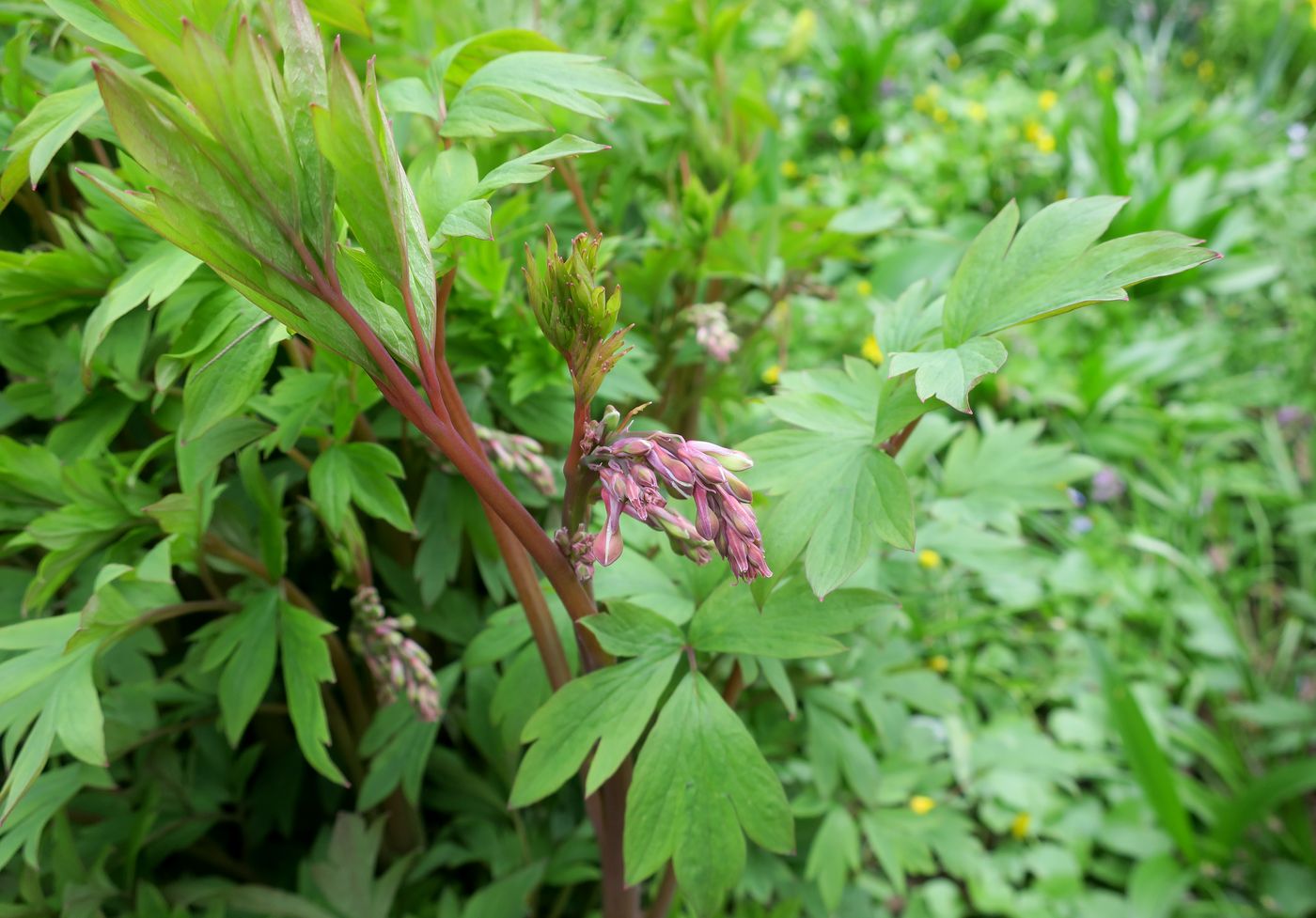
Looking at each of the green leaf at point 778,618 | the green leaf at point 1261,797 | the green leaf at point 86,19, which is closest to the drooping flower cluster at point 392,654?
the green leaf at point 778,618

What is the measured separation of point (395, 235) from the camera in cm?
56

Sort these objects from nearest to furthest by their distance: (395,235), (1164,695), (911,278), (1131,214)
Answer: (395,235) → (1164,695) → (911,278) → (1131,214)

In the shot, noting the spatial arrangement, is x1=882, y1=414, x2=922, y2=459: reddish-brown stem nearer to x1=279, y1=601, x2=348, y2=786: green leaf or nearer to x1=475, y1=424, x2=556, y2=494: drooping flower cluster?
x1=475, y1=424, x2=556, y2=494: drooping flower cluster

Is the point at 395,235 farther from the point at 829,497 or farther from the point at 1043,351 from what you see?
the point at 1043,351

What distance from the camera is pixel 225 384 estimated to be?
70cm

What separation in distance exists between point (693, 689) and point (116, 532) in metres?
0.60

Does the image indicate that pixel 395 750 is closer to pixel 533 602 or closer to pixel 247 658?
pixel 247 658

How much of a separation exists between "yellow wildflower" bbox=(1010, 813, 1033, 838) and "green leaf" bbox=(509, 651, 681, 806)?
1.55 meters

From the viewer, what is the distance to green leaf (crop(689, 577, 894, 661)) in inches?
29.8

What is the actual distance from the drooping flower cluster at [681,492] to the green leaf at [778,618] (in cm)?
17

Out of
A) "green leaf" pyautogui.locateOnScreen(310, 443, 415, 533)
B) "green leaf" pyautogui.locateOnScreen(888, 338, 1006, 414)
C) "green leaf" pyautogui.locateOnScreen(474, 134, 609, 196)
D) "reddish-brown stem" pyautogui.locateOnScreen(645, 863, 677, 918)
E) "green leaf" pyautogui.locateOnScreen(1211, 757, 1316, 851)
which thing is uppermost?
"green leaf" pyautogui.locateOnScreen(474, 134, 609, 196)

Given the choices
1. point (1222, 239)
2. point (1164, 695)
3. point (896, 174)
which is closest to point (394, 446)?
point (1164, 695)

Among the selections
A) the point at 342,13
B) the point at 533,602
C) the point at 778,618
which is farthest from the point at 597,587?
the point at 342,13

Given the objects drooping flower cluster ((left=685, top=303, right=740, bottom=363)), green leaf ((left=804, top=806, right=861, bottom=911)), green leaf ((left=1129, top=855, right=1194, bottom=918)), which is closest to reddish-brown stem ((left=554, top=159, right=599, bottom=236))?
drooping flower cluster ((left=685, top=303, right=740, bottom=363))
